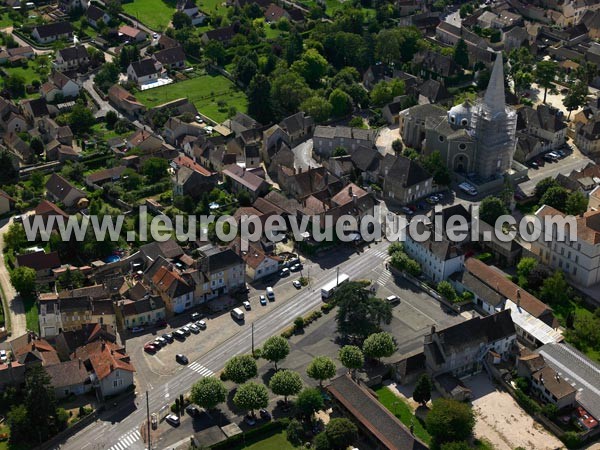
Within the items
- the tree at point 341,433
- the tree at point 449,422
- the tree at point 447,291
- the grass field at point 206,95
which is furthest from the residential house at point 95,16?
the tree at point 449,422

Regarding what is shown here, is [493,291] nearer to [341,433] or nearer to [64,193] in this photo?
[341,433]

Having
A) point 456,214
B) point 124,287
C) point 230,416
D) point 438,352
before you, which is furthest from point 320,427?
point 456,214

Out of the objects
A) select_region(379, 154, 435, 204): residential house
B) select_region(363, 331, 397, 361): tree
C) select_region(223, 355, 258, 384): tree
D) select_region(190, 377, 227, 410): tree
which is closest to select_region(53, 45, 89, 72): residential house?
select_region(379, 154, 435, 204): residential house

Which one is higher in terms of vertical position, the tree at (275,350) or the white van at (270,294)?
the tree at (275,350)

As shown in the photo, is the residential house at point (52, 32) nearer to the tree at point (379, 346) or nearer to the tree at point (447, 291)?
the tree at point (447, 291)

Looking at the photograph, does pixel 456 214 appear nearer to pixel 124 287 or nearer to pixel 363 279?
pixel 363 279

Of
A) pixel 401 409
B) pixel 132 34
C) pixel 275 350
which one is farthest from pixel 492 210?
pixel 132 34
